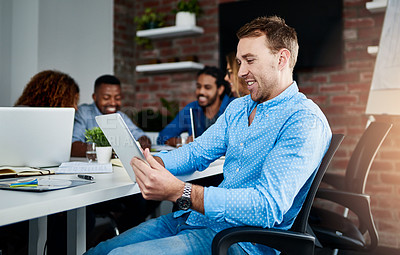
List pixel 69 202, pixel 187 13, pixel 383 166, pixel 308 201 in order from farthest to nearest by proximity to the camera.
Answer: pixel 187 13
pixel 383 166
pixel 308 201
pixel 69 202

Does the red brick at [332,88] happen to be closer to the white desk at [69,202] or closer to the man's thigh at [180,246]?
the white desk at [69,202]

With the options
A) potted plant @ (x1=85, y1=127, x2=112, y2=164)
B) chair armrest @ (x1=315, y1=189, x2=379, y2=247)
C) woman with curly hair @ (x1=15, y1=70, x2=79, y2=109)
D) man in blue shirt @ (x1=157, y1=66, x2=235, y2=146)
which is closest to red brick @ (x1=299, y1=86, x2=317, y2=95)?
man in blue shirt @ (x1=157, y1=66, x2=235, y2=146)

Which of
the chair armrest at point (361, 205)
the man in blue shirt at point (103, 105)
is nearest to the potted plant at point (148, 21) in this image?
the man in blue shirt at point (103, 105)

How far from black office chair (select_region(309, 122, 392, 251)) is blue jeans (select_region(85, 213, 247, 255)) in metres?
0.74

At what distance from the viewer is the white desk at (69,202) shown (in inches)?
35.7

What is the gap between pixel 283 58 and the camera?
4.31ft

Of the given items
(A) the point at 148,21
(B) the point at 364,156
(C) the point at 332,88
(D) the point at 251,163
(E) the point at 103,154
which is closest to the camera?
(D) the point at 251,163

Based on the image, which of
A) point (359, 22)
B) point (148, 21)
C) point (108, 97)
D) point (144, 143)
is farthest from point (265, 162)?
point (148, 21)

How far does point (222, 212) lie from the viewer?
3.52 feet

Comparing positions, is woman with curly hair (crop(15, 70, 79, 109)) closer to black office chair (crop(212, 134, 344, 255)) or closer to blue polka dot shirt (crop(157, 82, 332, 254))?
blue polka dot shirt (crop(157, 82, 332, 254))

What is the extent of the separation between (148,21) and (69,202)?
3.44m

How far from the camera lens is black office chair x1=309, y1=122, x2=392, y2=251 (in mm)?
1726

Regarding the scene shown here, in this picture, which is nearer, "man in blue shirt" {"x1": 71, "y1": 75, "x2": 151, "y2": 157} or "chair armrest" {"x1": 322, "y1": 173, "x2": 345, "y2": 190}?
"chair armrest" {"x1": 322, "y1": 173, "x2": 345, "y2": 190}

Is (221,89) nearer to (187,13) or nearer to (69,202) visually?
(187,13)
